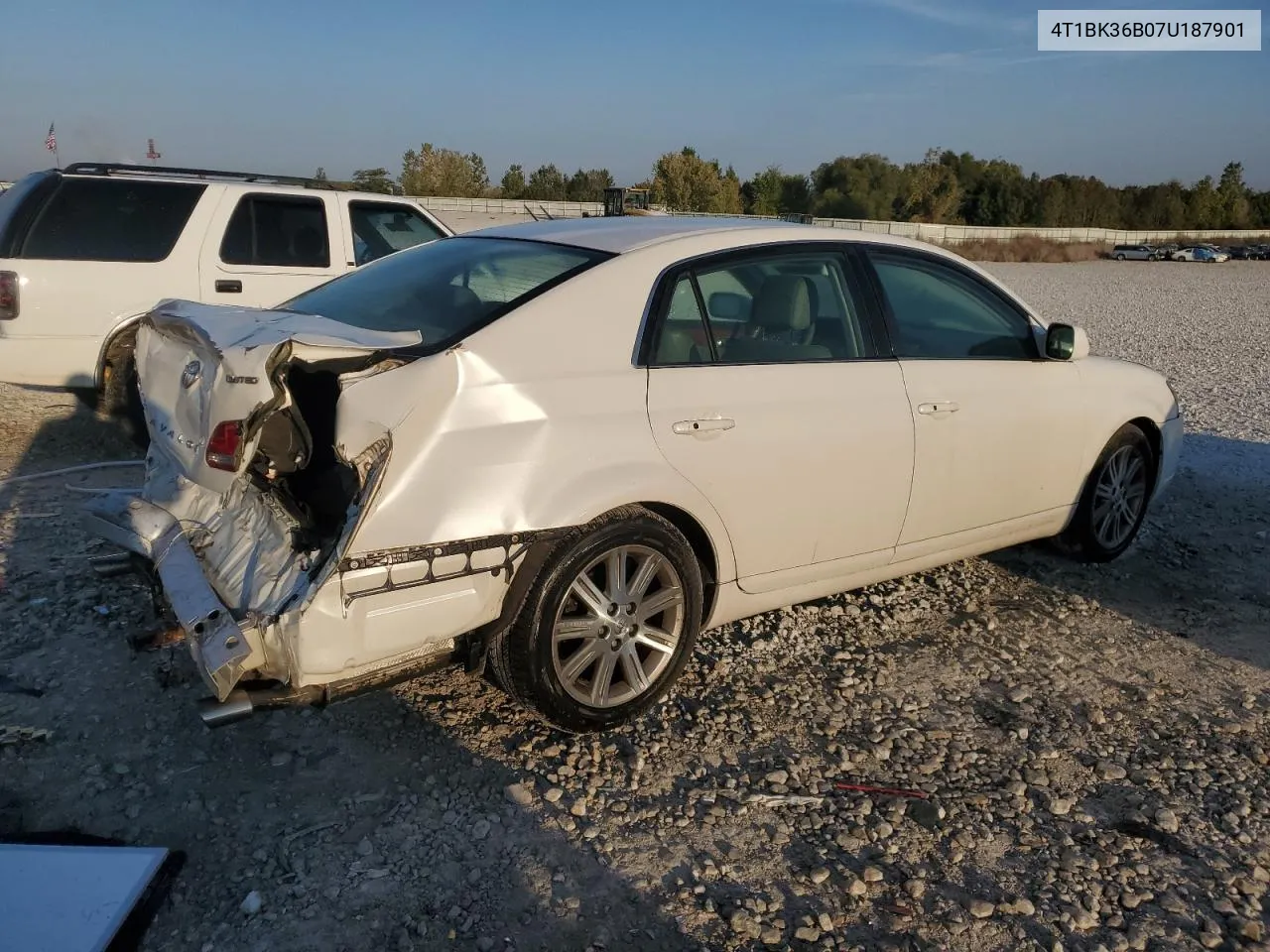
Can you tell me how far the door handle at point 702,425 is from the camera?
3.41m

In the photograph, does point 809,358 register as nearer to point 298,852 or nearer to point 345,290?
point 345,290

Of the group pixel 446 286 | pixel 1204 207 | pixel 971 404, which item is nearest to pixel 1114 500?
pixel 971 404

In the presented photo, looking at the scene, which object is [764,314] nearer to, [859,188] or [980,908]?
[980,908]

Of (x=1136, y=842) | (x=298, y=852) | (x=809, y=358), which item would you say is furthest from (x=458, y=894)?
(x=809, y=358)

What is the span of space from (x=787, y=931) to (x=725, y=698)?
1256 millimetres

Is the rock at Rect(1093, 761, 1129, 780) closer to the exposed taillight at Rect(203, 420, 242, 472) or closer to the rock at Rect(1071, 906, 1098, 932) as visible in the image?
the rock at Rect(1071, 906, 1098, 932)

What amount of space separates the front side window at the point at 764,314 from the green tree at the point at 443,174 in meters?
65.1

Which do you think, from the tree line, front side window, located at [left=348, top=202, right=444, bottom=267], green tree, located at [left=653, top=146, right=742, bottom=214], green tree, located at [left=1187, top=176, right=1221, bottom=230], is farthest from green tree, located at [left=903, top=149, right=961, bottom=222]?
front side window, located at [left=348, top=202, right=444, bottom=267]

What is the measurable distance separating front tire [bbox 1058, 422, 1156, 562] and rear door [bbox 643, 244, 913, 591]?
155 centimetres

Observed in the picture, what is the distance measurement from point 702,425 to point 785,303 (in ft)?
2.67

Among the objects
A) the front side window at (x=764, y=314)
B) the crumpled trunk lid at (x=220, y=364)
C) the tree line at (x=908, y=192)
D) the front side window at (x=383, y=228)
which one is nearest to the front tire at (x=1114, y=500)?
the front side window at (x=764, y=314)

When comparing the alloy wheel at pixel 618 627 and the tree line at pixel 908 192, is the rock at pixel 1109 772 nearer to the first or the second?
the alloy wheel at pixel 618 627

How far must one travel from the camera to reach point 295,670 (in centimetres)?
278

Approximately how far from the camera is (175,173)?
7.64 meters
